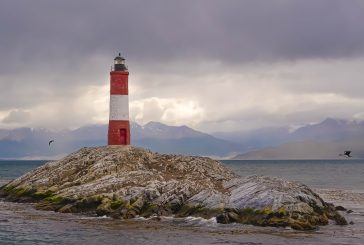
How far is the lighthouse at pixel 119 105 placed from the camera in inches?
2402

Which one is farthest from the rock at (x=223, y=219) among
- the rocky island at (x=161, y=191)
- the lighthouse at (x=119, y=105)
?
the lighthouse at (x=119, y=105)

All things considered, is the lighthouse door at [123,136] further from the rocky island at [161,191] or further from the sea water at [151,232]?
the sea water at [151,232]

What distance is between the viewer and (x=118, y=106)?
61.2 meters

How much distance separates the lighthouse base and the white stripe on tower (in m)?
0.54

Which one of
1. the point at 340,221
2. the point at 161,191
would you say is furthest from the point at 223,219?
the point at 340,221

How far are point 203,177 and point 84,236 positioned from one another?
18.5 m

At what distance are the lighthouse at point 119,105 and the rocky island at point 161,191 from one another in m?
2.47

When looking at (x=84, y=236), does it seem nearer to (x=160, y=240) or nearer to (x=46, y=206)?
(x=160, y=240)

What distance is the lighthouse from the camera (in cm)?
6100

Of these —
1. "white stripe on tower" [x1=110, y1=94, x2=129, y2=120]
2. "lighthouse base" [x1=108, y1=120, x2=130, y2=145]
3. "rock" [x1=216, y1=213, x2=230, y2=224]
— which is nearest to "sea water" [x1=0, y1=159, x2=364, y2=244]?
"rock" [x1=216, y1=213, x2=230, y2=224]

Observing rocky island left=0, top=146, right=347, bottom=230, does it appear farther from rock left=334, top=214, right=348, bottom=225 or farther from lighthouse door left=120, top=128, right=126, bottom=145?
lighthouse door left=120, top=128, right=126, bottom=145

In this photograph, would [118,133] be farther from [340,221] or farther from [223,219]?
[340,221]

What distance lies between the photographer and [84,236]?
34031 millimetres

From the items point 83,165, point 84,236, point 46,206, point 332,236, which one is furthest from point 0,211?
point 332,236
